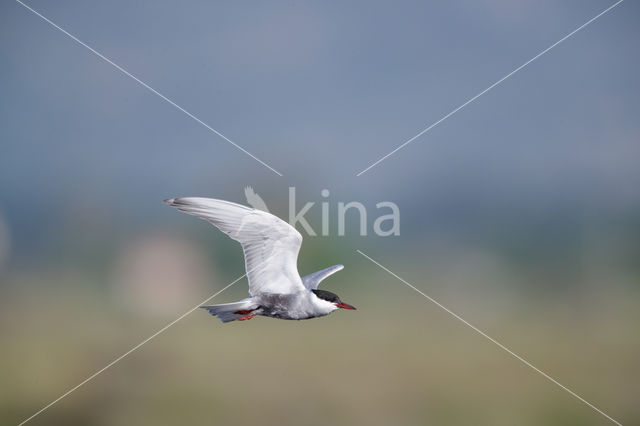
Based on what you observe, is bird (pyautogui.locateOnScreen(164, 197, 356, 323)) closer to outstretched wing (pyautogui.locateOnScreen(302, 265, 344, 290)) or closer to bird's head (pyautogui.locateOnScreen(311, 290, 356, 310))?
bird's head (pyautogui.locateOnScreen(311, 290, 356, 310))

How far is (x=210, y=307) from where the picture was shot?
301 cm

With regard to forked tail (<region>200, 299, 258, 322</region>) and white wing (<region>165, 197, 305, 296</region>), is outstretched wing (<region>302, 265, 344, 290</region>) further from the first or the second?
forked tail (<region>200, 299, 258, 322</region>)

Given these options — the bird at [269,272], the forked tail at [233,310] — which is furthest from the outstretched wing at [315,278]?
the forked tail at [233,310]

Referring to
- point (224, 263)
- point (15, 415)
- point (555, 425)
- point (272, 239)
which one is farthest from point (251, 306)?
point (555, 425)

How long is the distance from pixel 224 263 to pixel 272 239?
24.9ft

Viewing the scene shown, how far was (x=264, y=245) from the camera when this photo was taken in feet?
10.4

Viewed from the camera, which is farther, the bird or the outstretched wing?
the outstretched wing

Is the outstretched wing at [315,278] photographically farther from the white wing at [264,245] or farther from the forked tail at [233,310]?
the forked tail at [233,310]

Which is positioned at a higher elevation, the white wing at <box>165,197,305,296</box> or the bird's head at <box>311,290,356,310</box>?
the white wing at <box>165,197,305,296</box>

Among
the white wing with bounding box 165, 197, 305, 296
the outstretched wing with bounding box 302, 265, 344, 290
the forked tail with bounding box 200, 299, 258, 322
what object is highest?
the white wing with bounding box 165, 197, 305, 296

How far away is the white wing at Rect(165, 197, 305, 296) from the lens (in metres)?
3.05

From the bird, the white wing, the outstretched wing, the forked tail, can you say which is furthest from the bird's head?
the forked tail

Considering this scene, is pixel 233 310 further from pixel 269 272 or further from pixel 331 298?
pixel 331 298

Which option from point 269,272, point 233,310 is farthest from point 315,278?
point 233,310
